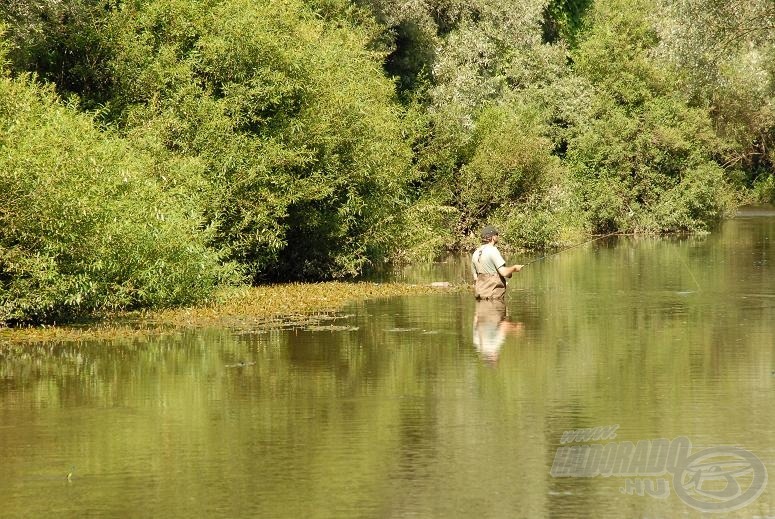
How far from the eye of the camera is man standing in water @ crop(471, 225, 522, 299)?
79.3 feet

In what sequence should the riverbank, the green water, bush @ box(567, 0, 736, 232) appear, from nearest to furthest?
the green water, the riverbank, bush @ box(567, 0, 736, 232)

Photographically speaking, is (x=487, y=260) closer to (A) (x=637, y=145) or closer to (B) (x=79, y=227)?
(B) (x=79, y=227)

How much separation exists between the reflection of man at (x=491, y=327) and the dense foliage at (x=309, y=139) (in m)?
5.03

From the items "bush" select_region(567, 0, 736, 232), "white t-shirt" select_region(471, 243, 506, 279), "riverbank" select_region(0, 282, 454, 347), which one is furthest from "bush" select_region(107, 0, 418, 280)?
"bush" select_region(567, 0, 736, 232)

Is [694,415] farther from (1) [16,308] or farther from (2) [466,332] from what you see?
(1) [16,308]

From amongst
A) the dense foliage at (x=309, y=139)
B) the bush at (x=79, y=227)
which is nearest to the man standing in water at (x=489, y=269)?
the dense foliage at (x=309, y=139)

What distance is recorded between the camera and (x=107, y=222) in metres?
21.0

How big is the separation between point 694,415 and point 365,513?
16.3 feet

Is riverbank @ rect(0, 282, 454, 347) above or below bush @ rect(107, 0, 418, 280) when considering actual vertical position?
below

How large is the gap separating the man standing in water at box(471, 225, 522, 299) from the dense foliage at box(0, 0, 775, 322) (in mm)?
4763

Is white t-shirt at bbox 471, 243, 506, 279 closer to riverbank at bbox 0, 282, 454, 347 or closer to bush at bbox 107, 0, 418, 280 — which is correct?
riverbank at bbox 0, 282, 454, 347

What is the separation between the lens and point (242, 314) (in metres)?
23.0

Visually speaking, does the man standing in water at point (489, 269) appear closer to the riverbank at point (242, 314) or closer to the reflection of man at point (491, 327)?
the reflection of man at point (491, 327)

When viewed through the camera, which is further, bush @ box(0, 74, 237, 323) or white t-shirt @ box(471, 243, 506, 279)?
white t-shirt @ box(471, 243, 506, 279)
